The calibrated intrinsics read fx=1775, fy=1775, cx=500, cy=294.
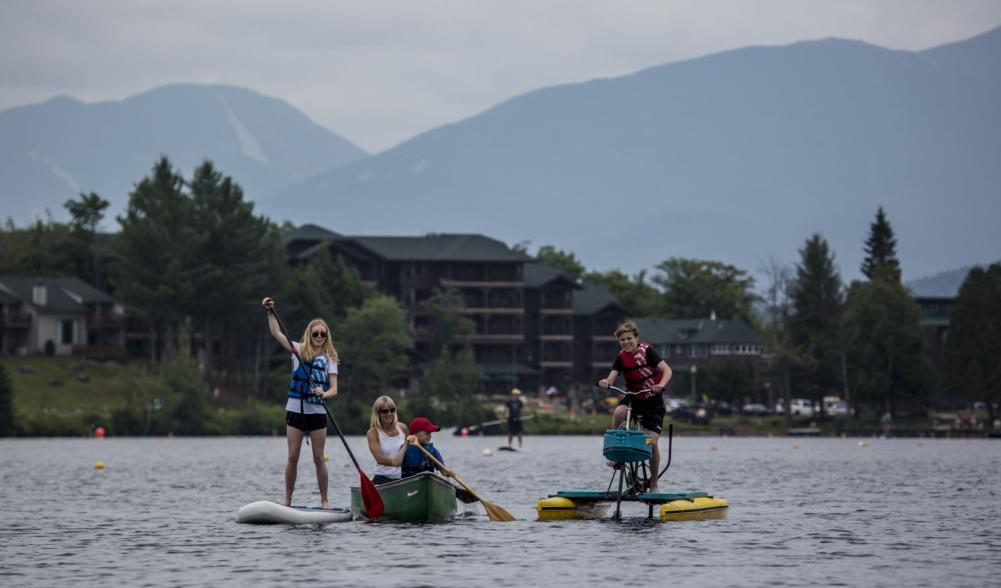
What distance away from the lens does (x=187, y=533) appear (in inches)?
1161

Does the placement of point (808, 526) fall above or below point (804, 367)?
below

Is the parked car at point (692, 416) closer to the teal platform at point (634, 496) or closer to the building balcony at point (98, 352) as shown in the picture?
the building balcony at point (98, 352)

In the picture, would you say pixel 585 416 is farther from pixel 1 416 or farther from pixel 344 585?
pixel 344 585

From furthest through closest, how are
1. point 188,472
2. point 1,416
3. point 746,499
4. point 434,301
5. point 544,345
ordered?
point 544,345, point 434,301, point 1,416, point 188,472, point 746,499

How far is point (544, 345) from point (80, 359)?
58.0 metres

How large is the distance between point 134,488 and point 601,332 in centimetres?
15026

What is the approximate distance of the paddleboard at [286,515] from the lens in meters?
29.8

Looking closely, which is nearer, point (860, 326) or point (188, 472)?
point (188, 472)

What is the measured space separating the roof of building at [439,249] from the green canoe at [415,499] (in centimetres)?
14845

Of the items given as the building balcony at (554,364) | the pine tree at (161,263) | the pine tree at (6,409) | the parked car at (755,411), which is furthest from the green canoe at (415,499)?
the building balcony at (554,364)

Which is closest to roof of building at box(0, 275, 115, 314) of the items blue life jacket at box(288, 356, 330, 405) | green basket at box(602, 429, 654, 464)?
blue life jacket at box(288, 356, 330, 405)

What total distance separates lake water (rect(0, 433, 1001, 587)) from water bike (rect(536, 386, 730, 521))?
0.29 m

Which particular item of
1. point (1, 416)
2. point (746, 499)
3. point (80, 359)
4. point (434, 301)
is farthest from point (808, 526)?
point (434, 301)

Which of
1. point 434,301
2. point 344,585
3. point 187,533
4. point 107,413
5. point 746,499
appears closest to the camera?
point 344,585
